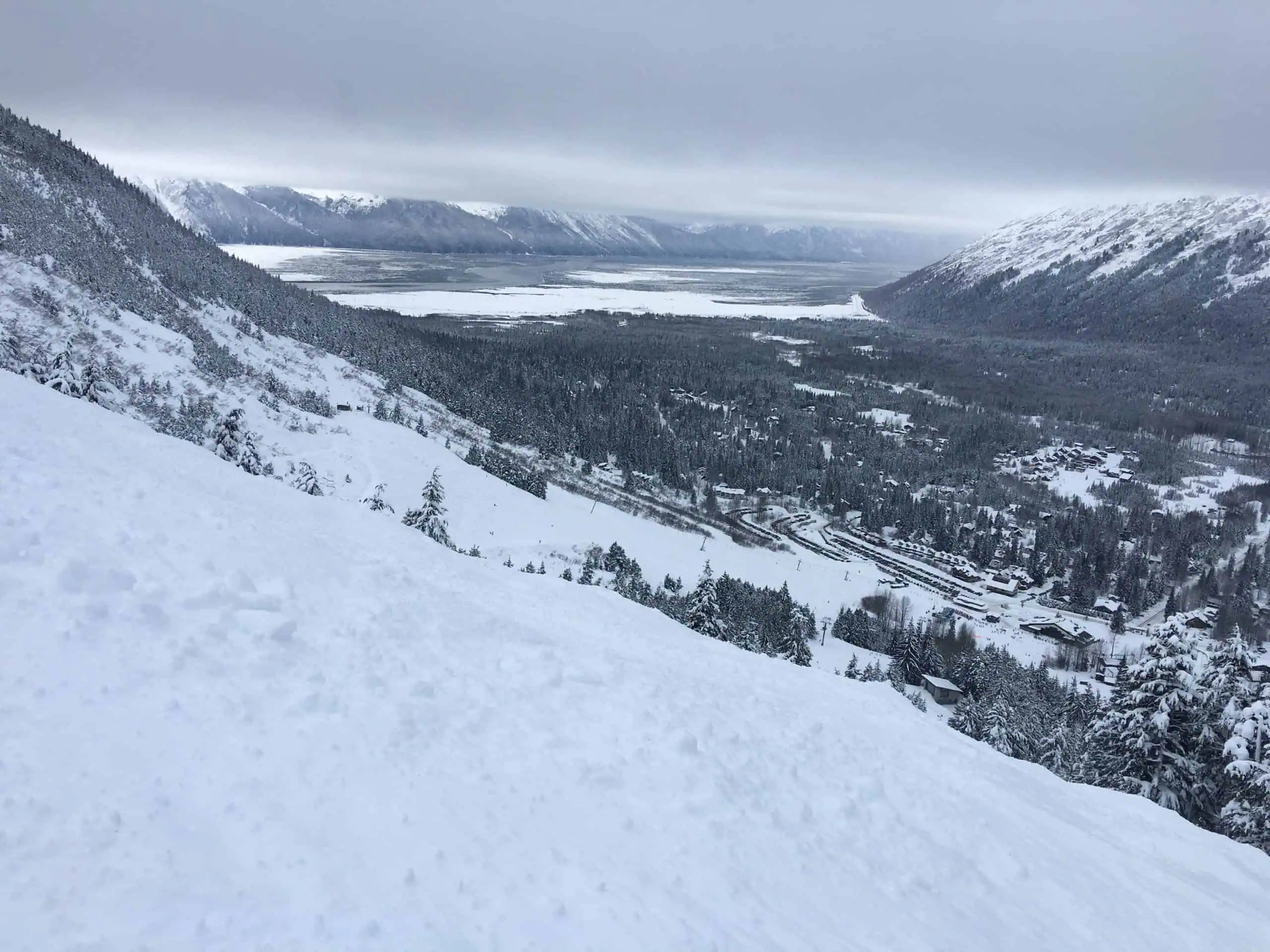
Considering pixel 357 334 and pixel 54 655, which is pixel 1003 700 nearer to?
pixel 54 655

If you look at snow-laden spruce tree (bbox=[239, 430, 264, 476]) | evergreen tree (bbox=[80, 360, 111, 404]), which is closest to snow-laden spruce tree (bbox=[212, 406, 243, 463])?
snow-laden spruce tree (bbox=[239, 430, 264, 476])

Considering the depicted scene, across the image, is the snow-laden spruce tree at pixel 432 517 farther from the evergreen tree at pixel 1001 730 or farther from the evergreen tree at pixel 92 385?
the evergreen tree at pixel 1001 730

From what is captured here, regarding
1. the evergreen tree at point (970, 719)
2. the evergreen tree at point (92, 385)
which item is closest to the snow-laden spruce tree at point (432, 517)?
the evergreen tree at point (92, 385)

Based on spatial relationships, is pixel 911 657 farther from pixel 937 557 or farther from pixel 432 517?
pixel 432 517

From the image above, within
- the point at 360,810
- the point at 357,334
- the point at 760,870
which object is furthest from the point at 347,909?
the point at 357,334

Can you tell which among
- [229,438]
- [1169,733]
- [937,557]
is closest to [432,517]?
[229,438]
